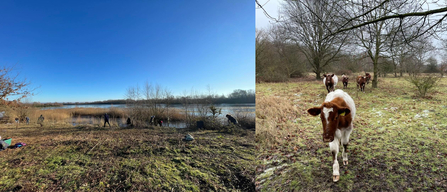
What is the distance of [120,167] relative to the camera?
9.91 feet

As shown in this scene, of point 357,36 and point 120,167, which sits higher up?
point 357,36

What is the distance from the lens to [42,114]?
652 cm

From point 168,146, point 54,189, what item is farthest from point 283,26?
point 54,189

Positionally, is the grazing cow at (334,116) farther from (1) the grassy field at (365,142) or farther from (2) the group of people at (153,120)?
(2) the group of people at (153,120)

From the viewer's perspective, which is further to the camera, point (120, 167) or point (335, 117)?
point (120, 167)

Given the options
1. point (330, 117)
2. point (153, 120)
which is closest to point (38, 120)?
point (153, 120)

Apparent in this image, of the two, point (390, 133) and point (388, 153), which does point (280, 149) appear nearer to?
point (388, 153)

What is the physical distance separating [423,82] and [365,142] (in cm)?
296

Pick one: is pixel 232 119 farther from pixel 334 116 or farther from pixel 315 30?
pixel 334 116

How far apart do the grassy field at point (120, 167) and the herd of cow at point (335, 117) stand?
5.19ft

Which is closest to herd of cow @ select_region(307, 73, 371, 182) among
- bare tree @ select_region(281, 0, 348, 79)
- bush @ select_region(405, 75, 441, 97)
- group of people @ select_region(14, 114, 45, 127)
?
bare tree @ select_region(281, 0, 348, 79)

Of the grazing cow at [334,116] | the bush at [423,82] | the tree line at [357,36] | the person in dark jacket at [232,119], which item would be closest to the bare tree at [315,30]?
the tree line at [357,36]

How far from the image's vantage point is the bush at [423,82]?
3475 mm

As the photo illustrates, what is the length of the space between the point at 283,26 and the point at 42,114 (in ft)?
32.5
